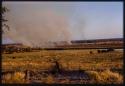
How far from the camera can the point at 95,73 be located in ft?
31.9

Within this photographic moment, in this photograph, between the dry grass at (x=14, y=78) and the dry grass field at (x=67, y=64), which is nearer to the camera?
the dry grass at (x=14, y=78)

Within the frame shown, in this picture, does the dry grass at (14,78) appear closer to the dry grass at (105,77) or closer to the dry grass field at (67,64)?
the dry grass field at (67,64)

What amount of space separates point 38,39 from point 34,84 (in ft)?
4.33

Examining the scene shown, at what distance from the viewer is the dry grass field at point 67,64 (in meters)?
8.87

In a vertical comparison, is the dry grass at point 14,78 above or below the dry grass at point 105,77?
above

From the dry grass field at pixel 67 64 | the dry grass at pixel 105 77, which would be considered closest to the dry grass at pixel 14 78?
the dry grass field at pixel 67 64

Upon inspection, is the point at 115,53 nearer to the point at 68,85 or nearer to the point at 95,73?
the point at 95,73

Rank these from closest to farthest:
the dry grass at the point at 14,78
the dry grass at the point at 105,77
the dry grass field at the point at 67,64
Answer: the dry grass at the point at 14,78, the dry grass at the point at 105,77, the dry grass field at the point at 67,64

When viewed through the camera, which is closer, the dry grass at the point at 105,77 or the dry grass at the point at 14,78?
the dry grass at the point at 14,78

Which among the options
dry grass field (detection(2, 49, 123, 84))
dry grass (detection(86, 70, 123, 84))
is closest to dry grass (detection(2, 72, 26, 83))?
dry grass field (detection(2, 49, 123, 84))

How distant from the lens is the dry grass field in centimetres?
887

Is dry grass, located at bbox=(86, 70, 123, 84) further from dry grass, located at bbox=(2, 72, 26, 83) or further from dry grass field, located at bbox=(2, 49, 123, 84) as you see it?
dry grass, located at bbox=(2, 72, 26, 83)

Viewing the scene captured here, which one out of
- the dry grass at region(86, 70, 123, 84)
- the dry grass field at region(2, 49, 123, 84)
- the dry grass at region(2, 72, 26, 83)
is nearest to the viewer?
the dry grass at region(2, 72, 26, 83)

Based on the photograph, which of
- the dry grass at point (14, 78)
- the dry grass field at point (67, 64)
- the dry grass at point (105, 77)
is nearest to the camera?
the dry grass at point (14, 78)
